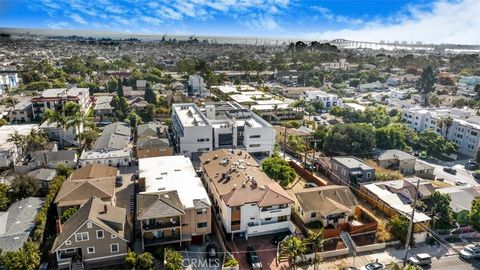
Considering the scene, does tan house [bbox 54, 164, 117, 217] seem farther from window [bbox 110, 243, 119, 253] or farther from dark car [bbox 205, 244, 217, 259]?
dark car [bbox 205, 244, 217, 259]

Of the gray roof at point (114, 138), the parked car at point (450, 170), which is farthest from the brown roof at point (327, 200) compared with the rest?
the gray roof at point (114, 138)

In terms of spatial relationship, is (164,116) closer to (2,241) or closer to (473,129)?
(2,241)

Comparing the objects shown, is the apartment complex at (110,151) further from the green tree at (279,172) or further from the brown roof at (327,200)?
the brown roof at (327,200)

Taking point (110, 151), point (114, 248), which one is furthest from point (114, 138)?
point (114, 248)

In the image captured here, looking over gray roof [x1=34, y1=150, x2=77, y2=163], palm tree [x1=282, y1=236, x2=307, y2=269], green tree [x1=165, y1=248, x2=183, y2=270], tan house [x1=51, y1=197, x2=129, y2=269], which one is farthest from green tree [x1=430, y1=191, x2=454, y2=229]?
gray roof [x1=34, y1=150, x2=77, y2=163]

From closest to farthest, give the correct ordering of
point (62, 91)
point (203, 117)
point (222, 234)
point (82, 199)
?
point (222, 234) → point (82, 199) → point (203, 117) → point (62, 91)

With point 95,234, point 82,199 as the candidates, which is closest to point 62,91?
point 82,199
